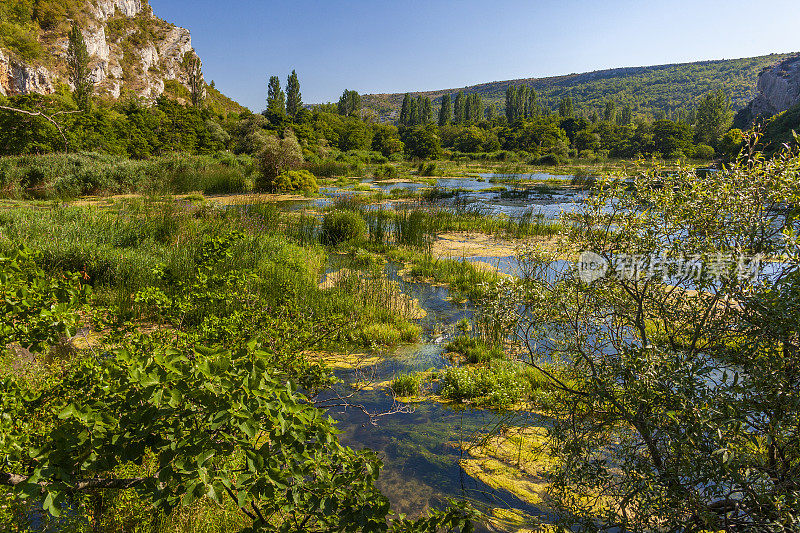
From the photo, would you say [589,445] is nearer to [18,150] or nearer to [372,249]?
[372,249]

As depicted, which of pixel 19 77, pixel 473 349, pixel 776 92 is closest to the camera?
pixel 473 349

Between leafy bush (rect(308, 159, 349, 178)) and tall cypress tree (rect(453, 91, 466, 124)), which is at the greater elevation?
tall cypress tree (rect(453, 91, 466, 124))

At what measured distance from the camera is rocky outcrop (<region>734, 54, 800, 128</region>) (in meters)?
83.0

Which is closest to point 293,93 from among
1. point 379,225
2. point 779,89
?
point 379,225

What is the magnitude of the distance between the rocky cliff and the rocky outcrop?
114m

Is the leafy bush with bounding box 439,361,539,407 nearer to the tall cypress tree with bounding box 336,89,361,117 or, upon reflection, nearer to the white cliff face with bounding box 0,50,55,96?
the white cliff face with bounding box 0,50,55,96

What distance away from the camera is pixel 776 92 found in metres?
92.2

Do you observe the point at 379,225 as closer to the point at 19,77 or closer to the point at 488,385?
the point at 488,385

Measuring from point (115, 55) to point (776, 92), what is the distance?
14305cm

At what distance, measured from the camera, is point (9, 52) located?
57.4 meters

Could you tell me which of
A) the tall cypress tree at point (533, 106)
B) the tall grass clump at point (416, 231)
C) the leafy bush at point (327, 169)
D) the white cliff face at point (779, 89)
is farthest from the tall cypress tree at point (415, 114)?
the tall grass clump at point (416, 231)

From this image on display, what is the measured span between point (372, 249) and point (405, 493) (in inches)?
325

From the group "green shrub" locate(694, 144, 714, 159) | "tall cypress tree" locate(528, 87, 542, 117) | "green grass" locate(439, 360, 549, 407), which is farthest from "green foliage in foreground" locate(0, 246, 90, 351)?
"tall cypress tree" locate(528, 87, 542, 117)

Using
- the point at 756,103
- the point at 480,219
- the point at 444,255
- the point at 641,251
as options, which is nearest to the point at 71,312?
the point at 641,251
